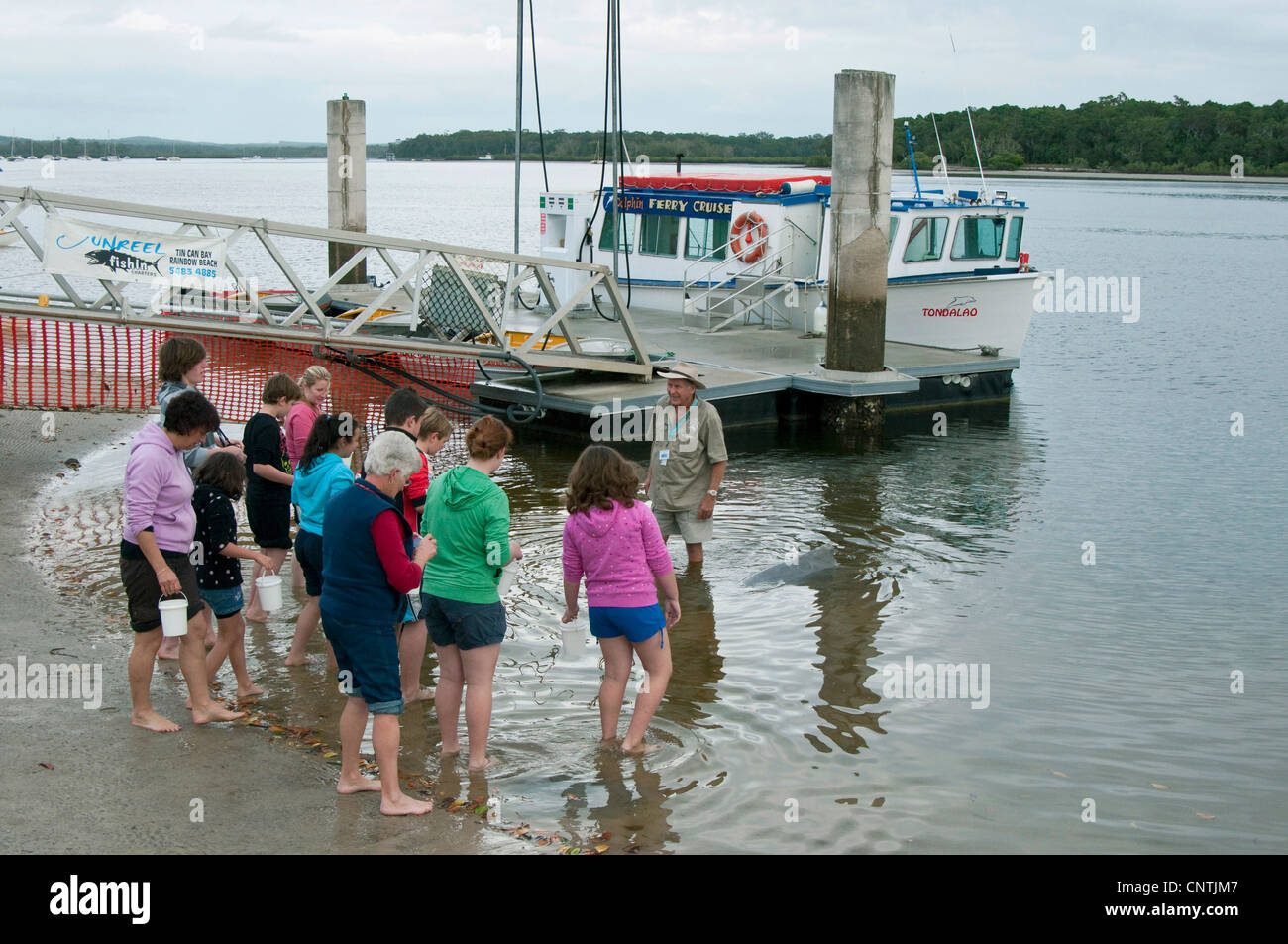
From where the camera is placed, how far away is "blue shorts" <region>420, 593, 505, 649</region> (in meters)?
5.82

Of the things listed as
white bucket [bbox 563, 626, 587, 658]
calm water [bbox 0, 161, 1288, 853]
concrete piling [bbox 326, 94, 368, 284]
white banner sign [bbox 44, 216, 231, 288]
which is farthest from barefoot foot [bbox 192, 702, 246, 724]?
concrete piling [bbox 326, 94, 368, 284]

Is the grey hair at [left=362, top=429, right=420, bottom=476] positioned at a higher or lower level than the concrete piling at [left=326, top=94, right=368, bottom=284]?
lower

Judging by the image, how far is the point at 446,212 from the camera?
309 feet

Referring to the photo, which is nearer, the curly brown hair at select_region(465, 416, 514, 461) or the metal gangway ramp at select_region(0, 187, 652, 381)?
the curly brown hair at select_region(465, 416, 514, 461)

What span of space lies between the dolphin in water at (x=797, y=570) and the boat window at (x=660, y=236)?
1251cm

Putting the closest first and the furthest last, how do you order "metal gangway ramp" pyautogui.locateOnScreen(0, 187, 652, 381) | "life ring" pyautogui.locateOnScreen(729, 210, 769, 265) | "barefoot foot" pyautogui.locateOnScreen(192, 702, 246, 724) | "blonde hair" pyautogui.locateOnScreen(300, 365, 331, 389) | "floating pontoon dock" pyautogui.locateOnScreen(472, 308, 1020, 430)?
1. "barefoot foot" pyautogui.locateOnScreen(192, 702, 246, 724)
2. "blonde hair" pyautogui.locateOnScreen(300, 365, 331, 389)
3. "metal gangway ramp" pyautogui.locateOnScreen(0, 187, 652, 381)
4. "floating pontoon dock" pyautogui.locateOnScreen(472, 308, 1020, 430)
5. "life ring" pyautogui.locateOnScreen(729, 210, 769, 265)

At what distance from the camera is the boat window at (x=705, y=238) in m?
21.6

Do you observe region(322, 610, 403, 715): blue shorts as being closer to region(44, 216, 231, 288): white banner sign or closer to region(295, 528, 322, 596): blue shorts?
region(295, 528, 322, 596): blue shorts

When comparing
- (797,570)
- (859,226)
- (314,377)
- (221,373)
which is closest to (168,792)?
(314,377)

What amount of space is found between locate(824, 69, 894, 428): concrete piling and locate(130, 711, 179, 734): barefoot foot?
11875 mm

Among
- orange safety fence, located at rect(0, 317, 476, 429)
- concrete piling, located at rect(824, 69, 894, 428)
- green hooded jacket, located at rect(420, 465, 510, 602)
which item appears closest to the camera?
green hooded jacket, located at rect(420, 465, 510, 602)

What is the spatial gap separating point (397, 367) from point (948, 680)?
9100 mm
